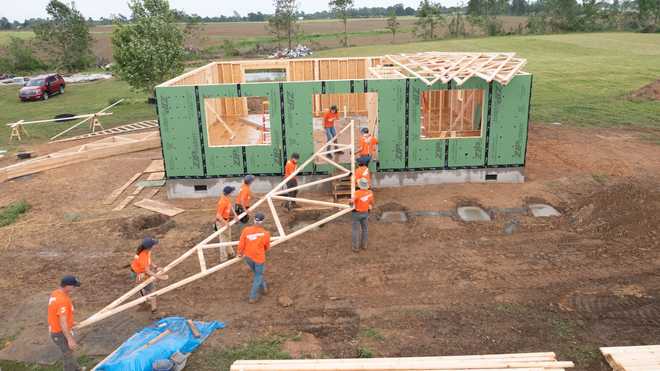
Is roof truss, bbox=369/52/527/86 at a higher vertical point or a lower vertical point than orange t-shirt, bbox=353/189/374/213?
higher

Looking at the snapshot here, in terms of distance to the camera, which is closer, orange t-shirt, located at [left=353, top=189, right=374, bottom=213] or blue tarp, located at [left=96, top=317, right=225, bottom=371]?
blue tarp, located at [left=96, top=317, right=225, bottom=371]

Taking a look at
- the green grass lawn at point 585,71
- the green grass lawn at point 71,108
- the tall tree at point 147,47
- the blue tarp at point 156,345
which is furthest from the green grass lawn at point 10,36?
the blue tarp at point 156,345

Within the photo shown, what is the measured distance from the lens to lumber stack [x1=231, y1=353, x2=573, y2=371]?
6.96 meters

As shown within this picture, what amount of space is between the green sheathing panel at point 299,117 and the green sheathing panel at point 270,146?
0.79 ft

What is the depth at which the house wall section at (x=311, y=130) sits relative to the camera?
1504cm

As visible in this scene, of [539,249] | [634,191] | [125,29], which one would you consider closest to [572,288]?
[539,249]

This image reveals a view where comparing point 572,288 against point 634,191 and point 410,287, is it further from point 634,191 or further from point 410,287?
point 634,191

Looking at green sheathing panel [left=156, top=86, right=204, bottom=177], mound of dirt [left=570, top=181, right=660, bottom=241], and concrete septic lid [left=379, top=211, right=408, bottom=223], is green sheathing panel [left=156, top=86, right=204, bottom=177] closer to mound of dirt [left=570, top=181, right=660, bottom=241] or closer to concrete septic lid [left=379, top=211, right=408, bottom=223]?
concrete septic lid [left=379, top=211, right=408, bottom=223]

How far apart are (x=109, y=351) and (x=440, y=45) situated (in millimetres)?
51856

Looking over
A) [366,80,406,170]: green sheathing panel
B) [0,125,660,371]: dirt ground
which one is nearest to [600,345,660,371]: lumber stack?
[0,125,660,371]: dirt ground

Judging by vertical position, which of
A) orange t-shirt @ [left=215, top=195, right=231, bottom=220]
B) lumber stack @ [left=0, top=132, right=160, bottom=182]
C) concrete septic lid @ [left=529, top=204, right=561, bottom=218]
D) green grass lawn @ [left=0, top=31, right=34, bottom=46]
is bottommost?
concrete septic lid @ [left=529, top=204, right=561, bottom=218]

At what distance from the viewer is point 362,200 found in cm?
1130

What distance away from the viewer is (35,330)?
9266 millimetres

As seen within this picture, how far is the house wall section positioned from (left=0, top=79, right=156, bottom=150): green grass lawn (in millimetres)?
12023
